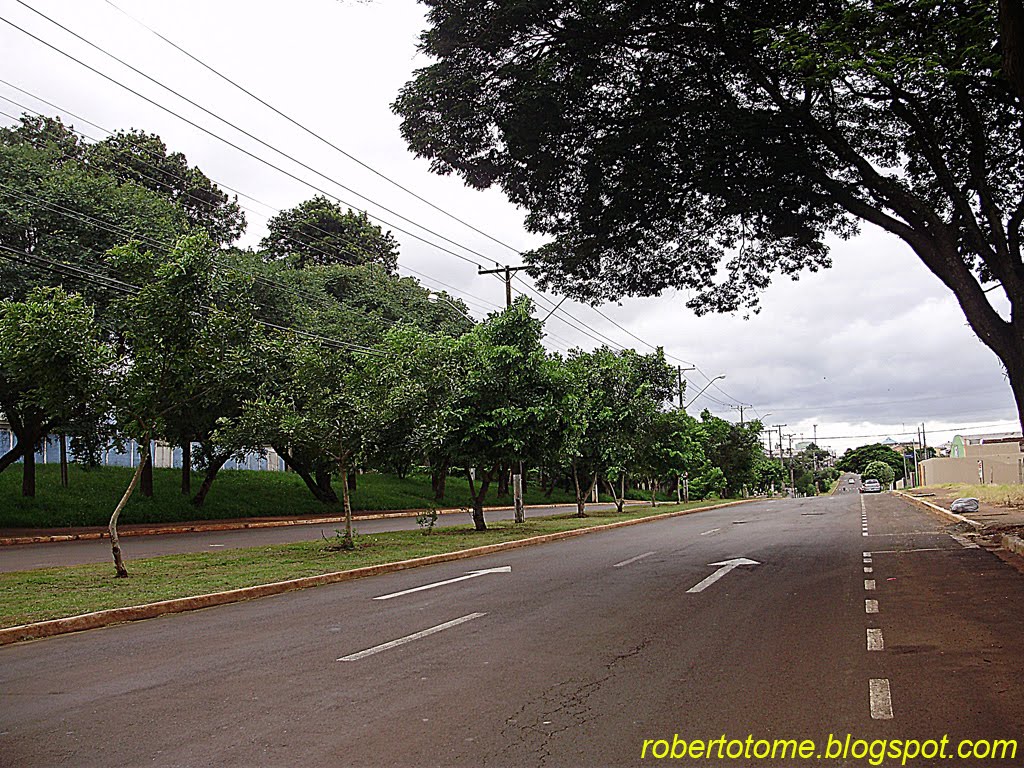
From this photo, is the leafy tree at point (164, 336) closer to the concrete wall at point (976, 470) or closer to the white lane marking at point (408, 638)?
the white lane marking at point (408, 638)

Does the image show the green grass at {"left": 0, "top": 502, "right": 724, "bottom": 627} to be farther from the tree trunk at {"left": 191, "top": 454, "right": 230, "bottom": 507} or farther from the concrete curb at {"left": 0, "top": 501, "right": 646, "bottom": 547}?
the tree trunk at {"left": 191, "top": 454, "right": 230, "bottom": 507}

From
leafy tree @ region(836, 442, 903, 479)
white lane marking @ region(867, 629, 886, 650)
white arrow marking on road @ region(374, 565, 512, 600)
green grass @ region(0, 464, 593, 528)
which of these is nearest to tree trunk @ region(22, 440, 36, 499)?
green grass @ region(0, 464, 593, 528)

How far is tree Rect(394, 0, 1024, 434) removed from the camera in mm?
13125

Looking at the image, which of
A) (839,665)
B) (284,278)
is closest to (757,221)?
(839,665)

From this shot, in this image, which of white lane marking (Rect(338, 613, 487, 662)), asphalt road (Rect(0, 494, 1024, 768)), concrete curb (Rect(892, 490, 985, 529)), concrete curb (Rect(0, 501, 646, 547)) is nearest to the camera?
asphalt road (Rect(0, 494, 1024, 768))

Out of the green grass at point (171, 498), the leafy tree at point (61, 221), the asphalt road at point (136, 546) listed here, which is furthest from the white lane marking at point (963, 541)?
the green grass at point (171, 498)

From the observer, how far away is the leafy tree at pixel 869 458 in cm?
14375

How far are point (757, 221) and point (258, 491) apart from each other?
3219 cm

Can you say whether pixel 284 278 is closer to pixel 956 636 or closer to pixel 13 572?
pixel 13 572

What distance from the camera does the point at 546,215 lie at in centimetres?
1714

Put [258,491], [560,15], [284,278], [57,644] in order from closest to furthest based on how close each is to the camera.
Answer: [57,644] → [560,15] → [284,278] → [258,491]

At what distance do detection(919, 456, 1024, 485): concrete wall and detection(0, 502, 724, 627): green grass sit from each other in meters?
33.9

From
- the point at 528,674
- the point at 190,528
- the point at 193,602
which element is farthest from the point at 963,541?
the point at 190,528

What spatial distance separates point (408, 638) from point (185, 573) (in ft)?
27.3
